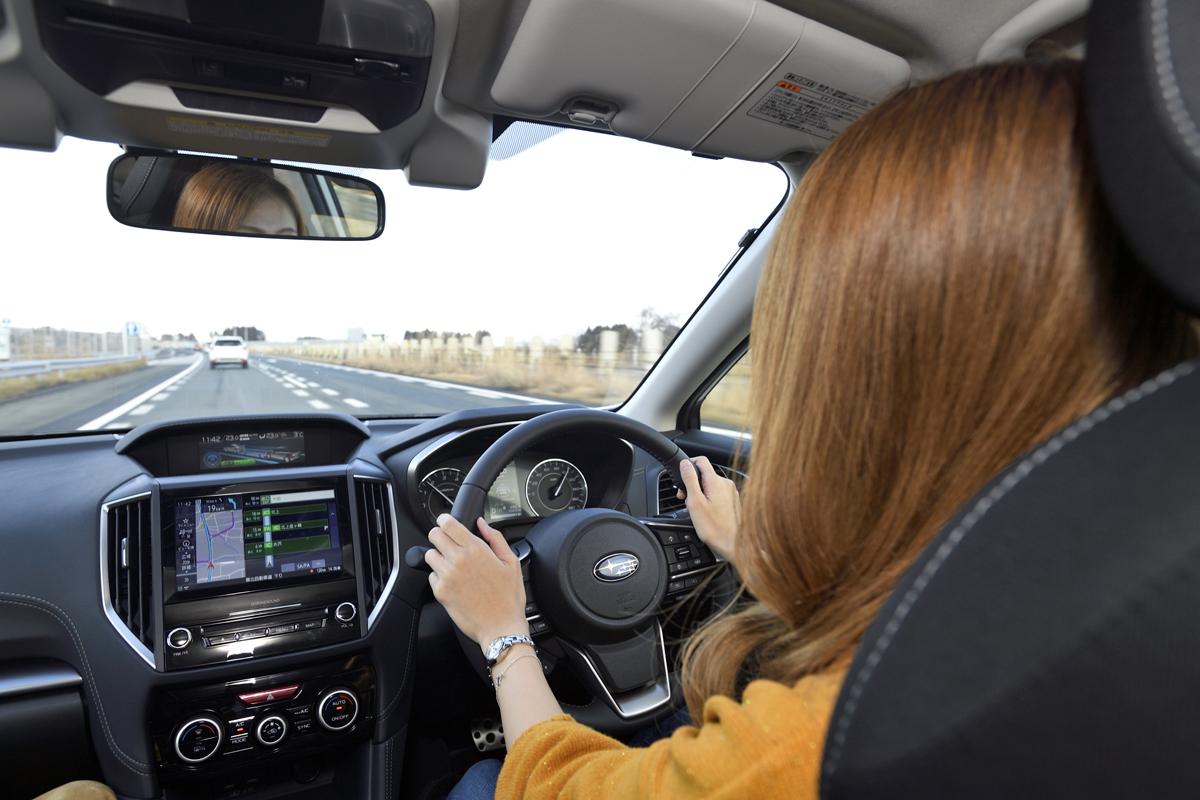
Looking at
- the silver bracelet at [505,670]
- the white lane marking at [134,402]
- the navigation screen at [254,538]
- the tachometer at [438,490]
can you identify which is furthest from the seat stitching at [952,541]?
the white lane marking at [134,402]

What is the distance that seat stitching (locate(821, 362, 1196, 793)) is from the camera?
0.67m

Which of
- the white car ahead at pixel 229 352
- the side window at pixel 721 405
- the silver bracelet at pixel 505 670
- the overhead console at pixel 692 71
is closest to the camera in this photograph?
the silver bracelet at pixel 505 670

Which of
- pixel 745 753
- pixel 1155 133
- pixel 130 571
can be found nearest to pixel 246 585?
pixel 130 571

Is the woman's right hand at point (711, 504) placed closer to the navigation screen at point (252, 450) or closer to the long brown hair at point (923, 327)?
the long brown hair at point (923, 327)

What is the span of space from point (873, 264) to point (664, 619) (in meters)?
1.64

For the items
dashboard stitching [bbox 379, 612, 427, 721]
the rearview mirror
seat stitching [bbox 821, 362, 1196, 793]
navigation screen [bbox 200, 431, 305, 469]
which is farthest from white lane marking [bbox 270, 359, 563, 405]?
seat stitching [bbox 821, 362, 1196, 793]

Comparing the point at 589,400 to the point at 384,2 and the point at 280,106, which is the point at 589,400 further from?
the point at 384,2

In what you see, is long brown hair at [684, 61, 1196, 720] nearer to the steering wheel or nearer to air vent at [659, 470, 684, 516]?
the steering wheel

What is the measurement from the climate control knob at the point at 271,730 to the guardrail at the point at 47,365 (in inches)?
54.2

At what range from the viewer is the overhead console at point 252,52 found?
1.78 m

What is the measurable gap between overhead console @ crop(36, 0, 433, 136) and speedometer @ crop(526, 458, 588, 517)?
49.7 inches

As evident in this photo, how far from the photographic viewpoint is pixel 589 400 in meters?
3.70

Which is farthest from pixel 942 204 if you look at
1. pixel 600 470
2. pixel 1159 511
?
pixel 600 470

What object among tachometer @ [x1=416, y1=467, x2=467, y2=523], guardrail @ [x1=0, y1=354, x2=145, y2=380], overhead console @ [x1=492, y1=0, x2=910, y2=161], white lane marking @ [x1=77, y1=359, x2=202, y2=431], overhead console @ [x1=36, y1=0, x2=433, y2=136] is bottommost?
tachometer @ [x1=416, y1=467, x2=467, y2=523]
